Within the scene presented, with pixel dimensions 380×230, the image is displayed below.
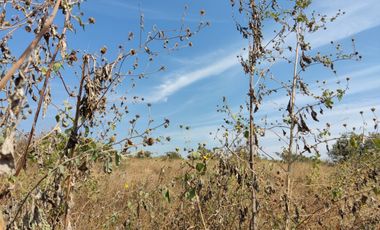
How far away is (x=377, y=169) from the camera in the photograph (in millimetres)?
3742

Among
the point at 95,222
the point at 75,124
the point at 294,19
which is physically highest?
the point at 294,19

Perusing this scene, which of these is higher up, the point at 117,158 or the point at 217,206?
the point at 117,158

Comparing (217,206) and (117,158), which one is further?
(217,206)

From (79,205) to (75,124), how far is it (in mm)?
4892

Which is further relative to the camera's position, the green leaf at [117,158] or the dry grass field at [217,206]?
the dry grass field at [217,206]

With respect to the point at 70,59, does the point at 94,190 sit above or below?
below

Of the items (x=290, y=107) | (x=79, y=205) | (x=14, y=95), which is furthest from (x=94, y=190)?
(x=14, y=95)

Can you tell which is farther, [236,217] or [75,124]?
[236,217]

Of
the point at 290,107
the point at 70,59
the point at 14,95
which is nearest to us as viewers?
the point at 14,95

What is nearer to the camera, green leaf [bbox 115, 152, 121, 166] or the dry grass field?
green leaf [bbox 115, 152, 121, 166]

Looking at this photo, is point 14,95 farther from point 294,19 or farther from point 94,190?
point 94,190

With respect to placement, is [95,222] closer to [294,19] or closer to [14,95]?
[294,19]

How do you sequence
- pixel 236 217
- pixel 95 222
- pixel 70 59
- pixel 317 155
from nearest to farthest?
1. pixel 70 59
2. pixel 317 155
3. pixel 236 217
4. pixel 95 222

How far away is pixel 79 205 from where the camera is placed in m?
6.58
